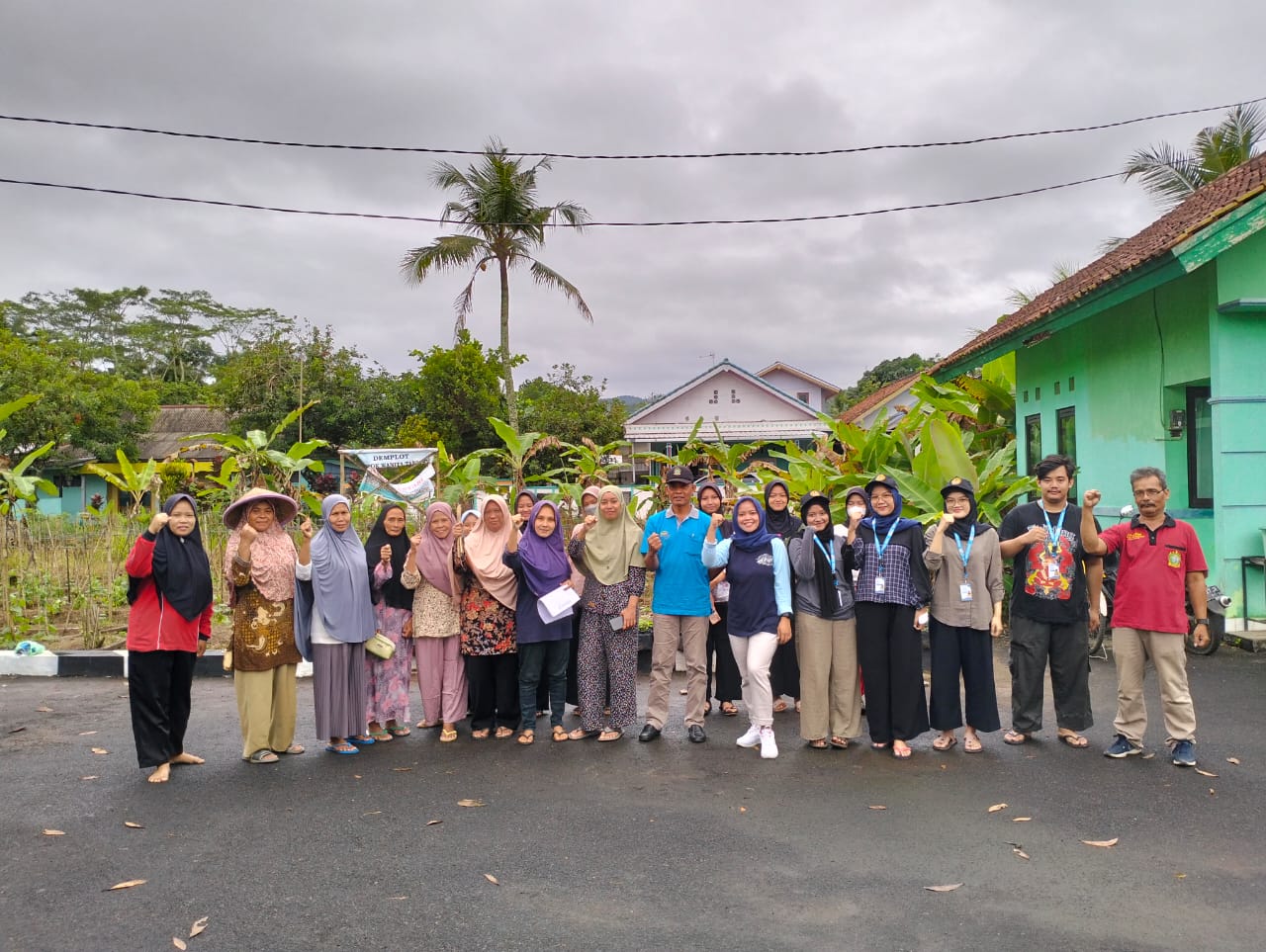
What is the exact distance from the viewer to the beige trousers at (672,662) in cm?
608

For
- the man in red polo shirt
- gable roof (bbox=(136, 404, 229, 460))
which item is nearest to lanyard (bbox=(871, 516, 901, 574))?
the man in red polo shirt

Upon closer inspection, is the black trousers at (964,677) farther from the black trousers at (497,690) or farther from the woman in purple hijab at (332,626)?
the woman in purple hijab at (332,626)

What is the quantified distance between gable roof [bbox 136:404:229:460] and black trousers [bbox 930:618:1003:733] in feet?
95.0

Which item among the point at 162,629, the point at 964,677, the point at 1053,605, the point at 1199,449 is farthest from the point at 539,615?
the point at 1199,449

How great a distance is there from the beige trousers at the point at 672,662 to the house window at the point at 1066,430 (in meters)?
8.08

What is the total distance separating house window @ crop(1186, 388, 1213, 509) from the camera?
9.59 meters

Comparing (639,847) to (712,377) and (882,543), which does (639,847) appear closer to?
(882,543)

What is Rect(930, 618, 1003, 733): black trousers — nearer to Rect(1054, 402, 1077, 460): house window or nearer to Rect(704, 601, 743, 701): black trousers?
Answer: Rect(704, 601, 743, 701): black trousers

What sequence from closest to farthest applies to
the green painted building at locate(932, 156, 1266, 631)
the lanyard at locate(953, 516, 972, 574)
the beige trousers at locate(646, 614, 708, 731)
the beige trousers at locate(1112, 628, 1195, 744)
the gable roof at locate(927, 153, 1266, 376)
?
the beige trousers at locate(1112, 628, 1195, 744)
the lanyard at locate(953, 516, 972, 574)
the beige trousers at locate(646, 614, 708, 731)
the gable roof at locate(927, 153, 1266, 376)
the green painted building at locate(932, 156, 1266, 631)

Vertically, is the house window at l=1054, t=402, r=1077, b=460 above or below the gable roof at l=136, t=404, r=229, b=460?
below

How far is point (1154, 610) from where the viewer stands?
5.39 metres

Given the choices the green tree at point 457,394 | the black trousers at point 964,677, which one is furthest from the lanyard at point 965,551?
the green tree at point 457,394

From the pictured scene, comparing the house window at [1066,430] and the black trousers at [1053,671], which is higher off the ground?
the house window at [1066,430]

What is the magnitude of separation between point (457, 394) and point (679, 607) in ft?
75.8
